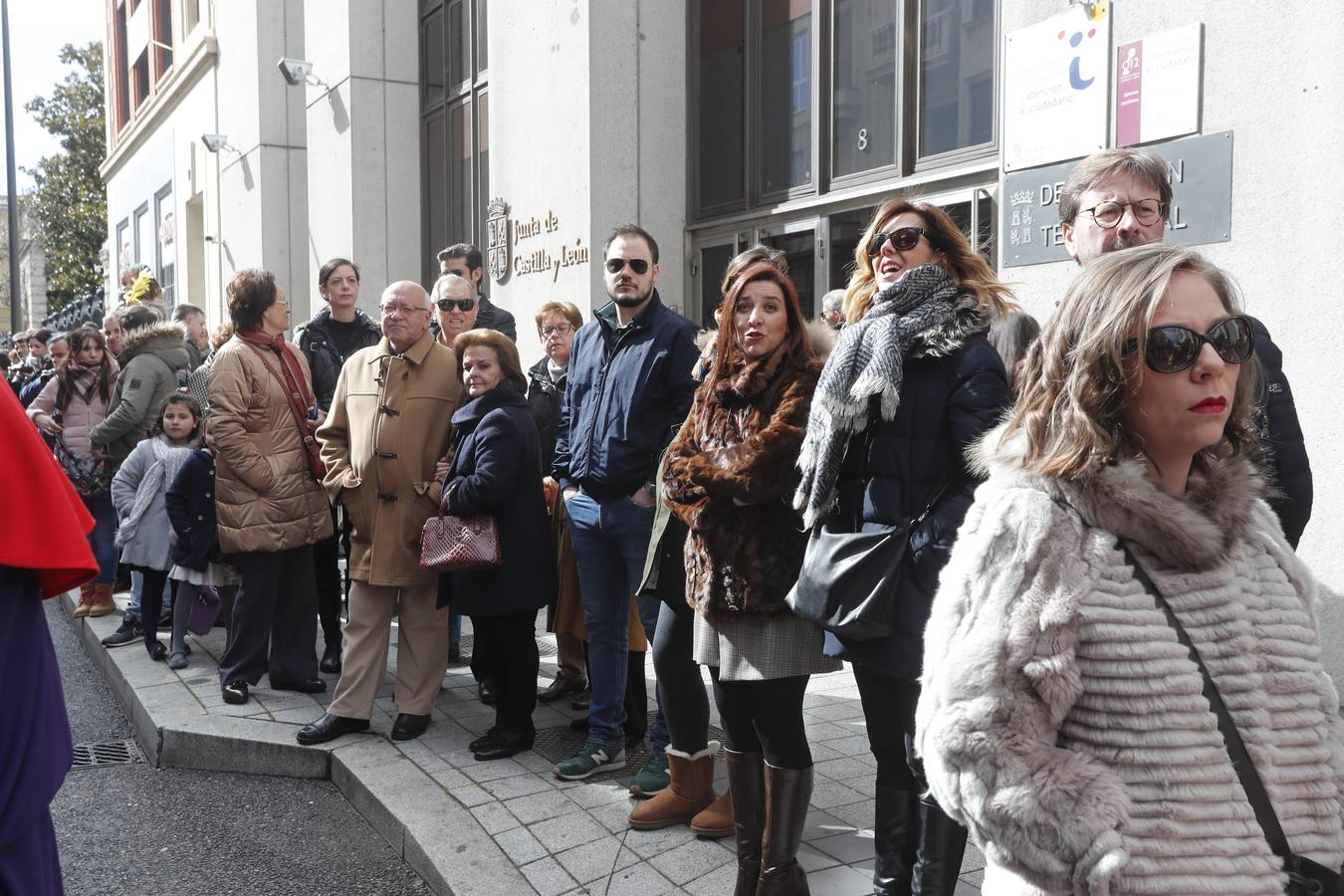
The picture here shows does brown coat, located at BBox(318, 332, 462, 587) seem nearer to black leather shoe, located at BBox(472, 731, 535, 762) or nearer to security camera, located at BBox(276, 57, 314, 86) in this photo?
black leather shoe, located at BBox(472, 731, 535, 762)

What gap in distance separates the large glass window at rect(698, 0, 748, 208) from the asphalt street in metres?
5.50

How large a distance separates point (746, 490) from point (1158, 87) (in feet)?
10.3

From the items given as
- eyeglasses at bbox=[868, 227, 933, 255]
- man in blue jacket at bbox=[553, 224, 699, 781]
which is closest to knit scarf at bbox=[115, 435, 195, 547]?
man in blue jacket at bbox=[553, 224, 699, 781]

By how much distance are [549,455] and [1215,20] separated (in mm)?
3626

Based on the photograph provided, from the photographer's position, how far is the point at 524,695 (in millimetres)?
5102

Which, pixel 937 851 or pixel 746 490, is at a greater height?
pixel 746 490

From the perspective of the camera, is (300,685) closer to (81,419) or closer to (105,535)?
(105,535)

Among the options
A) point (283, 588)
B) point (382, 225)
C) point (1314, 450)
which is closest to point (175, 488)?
point (283, 588)

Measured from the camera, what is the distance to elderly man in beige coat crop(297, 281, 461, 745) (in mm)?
5309

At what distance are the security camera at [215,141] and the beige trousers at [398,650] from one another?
15.8m

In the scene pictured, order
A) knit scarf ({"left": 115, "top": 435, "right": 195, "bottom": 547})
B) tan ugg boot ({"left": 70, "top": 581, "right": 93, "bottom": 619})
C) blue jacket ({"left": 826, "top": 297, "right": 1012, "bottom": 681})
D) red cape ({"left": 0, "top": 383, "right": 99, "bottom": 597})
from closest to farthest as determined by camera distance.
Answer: red cape ({"left": 0, "top": 383, "right": 99, "bottom": 597}) → blue jacket ({"left": 826, "top": 297, "right": 1012, "bottom": 681}) → knit scarf ({"left": 115, "top": 435, "right": 195, "bottom": 547}) → tan ugg boot ({"left": 70, "top": 581, "right": 93, "bottom": 619})

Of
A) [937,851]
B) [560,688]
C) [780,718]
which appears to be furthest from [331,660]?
[937,851]

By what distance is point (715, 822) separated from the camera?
4.06 meters

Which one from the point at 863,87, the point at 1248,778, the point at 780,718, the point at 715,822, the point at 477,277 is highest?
the point at 863,87
